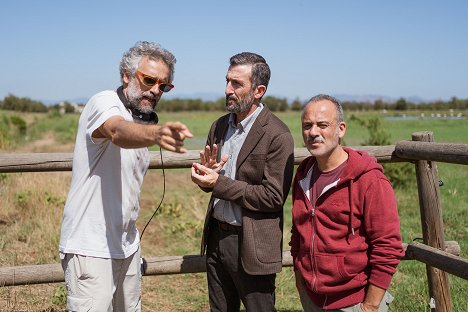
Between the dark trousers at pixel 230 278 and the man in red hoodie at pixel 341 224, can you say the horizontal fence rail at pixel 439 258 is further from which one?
the dark trousers at pixel 230 278

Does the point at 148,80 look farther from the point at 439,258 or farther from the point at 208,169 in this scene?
the point at 439,258

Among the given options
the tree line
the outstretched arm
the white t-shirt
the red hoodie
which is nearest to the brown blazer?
the red hoodie

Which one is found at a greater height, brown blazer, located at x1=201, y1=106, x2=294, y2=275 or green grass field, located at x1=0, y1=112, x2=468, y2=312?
brown blazer, located at x1=201, y1=106, x2=294, y2=275

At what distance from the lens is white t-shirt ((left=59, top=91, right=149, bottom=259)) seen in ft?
8.40

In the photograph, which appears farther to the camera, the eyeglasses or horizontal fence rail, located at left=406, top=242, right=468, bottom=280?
horizontal fence rail, located at left=406, top=242, right=468, bottom=280

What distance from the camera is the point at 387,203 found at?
2486 mm

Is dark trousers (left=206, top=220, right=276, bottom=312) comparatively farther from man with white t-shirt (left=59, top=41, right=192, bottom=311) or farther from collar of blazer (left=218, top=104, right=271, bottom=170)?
man with white t-shirt (left=59, top=41, right=192, bottom=311)

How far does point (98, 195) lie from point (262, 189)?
33.1 inches

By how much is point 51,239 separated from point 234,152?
12.6 feet

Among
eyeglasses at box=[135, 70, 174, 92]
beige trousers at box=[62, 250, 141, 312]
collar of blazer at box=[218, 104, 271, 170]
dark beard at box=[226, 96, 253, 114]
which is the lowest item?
beige trousers at box=[62, 250, 141, 312]

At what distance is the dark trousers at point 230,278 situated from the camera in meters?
2.97

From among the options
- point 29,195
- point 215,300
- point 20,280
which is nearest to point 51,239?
point 29,195

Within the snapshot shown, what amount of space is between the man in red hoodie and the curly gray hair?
759 mm

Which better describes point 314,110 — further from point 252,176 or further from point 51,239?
point 51,239
